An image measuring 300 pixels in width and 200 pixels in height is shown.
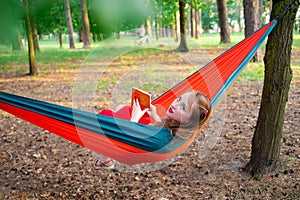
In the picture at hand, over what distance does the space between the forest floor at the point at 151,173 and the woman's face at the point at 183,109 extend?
0.54 m

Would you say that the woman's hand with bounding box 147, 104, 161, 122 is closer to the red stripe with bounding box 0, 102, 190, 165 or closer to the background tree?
the red stripe with bounding box 0, 102, 190, 165

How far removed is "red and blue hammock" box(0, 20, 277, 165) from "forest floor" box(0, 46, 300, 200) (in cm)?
49

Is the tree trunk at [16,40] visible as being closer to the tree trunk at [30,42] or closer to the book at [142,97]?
the tree trunk at [30,42]

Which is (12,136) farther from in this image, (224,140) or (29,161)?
(224,140)

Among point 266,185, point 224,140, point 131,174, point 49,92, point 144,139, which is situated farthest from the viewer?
point 49,92

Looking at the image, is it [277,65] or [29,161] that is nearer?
[277,65]

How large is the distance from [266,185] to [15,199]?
1.52m

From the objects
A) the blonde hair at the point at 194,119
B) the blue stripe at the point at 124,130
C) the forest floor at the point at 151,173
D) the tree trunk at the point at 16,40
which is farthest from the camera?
the tree trunk at the point at 16,40

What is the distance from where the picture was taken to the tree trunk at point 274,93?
75.8 inches

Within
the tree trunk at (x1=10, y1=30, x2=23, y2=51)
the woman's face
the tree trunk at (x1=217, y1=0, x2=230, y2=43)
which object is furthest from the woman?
the tree trunk at (x1=217, y1=0, x2=230, y2=43)

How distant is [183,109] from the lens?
1787 mm

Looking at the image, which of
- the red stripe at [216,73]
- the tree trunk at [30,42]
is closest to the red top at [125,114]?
the red stripe at [216,73]

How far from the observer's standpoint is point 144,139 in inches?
62.5

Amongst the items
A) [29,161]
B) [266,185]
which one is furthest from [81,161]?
[266,185]
